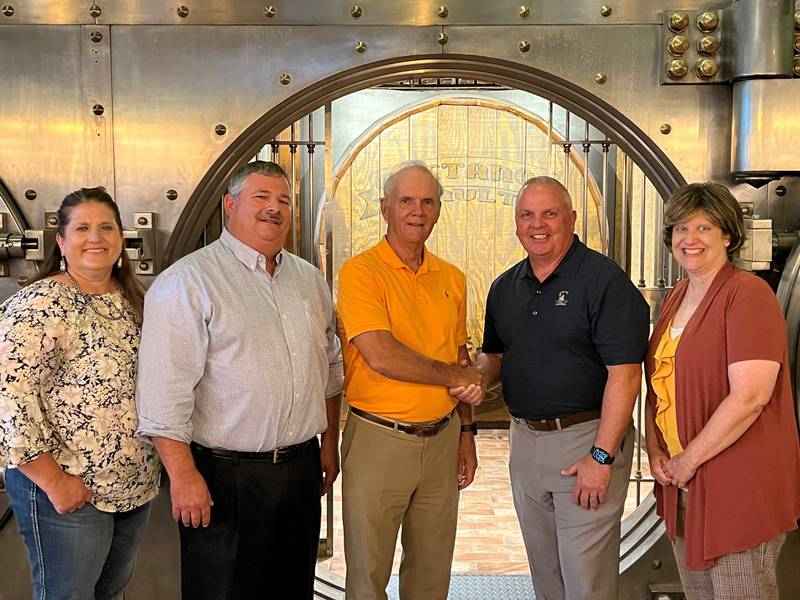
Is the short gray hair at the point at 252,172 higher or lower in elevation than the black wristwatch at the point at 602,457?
higher

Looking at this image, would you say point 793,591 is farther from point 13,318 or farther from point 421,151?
point 421,151

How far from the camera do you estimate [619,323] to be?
2.16 metres

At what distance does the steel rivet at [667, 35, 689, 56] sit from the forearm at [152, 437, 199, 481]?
71.9 inches

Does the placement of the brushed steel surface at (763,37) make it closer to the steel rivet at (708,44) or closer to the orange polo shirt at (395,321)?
the steel rivet at (708,44)

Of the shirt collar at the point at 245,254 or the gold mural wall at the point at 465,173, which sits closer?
the shirt collar at the point at 245,254

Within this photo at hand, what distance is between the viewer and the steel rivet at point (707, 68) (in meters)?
2.50

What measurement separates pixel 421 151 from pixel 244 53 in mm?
3293

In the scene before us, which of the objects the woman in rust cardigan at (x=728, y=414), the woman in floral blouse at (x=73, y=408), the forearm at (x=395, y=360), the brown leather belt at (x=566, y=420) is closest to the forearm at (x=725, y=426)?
the woman in rust cardigan at (x=728, y=414)

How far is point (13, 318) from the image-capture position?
6.09ft

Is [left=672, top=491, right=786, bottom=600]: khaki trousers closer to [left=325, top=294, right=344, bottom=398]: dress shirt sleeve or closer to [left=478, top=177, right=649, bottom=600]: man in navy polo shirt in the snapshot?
[left=478, top=177, right=649, bottom=600]: man in navy polo shirt

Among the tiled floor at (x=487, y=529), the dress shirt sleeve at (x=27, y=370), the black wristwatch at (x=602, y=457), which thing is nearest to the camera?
the dress shirt sleeve at (x=27, y=370)

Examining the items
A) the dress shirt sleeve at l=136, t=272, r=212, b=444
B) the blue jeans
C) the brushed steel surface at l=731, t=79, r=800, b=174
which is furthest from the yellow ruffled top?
the blue jeans

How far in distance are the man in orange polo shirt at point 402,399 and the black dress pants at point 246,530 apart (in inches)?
8.6

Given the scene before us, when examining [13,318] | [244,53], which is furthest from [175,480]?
[244,53]
